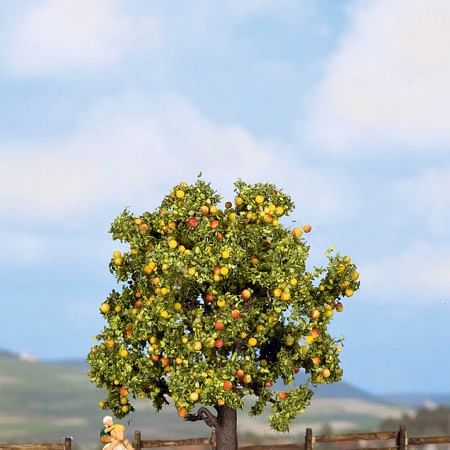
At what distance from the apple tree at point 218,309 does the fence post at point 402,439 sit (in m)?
5.94

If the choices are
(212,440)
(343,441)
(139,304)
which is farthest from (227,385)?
(343,441)

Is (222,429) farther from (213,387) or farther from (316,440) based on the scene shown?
(316,440)

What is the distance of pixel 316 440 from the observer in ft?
75.7

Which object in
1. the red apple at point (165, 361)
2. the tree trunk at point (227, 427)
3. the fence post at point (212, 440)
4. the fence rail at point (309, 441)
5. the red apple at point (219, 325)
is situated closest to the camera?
the red apple at point (219, 325)

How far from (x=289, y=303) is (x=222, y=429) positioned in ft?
8.67

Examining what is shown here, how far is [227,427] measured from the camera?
1853 centimetres

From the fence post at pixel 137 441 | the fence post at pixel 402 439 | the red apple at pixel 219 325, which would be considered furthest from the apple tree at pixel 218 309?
the fence post at pixel 402 439

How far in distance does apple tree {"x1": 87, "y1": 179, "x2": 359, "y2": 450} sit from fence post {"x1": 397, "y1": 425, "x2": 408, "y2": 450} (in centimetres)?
594

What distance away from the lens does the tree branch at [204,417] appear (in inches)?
732

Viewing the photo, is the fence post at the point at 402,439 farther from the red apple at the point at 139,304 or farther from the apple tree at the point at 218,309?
the red apple at the point at 139,304

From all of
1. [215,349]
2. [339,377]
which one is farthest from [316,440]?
[215,349]

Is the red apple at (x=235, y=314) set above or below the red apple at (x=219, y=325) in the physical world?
above

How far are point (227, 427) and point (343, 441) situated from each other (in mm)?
5699

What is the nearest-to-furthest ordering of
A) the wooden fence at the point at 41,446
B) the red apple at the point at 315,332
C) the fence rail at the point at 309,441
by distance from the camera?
the red apple at the point at 315,332 < the wooden fence at the point at 41,446 < the fence rail at the point at 309,441
